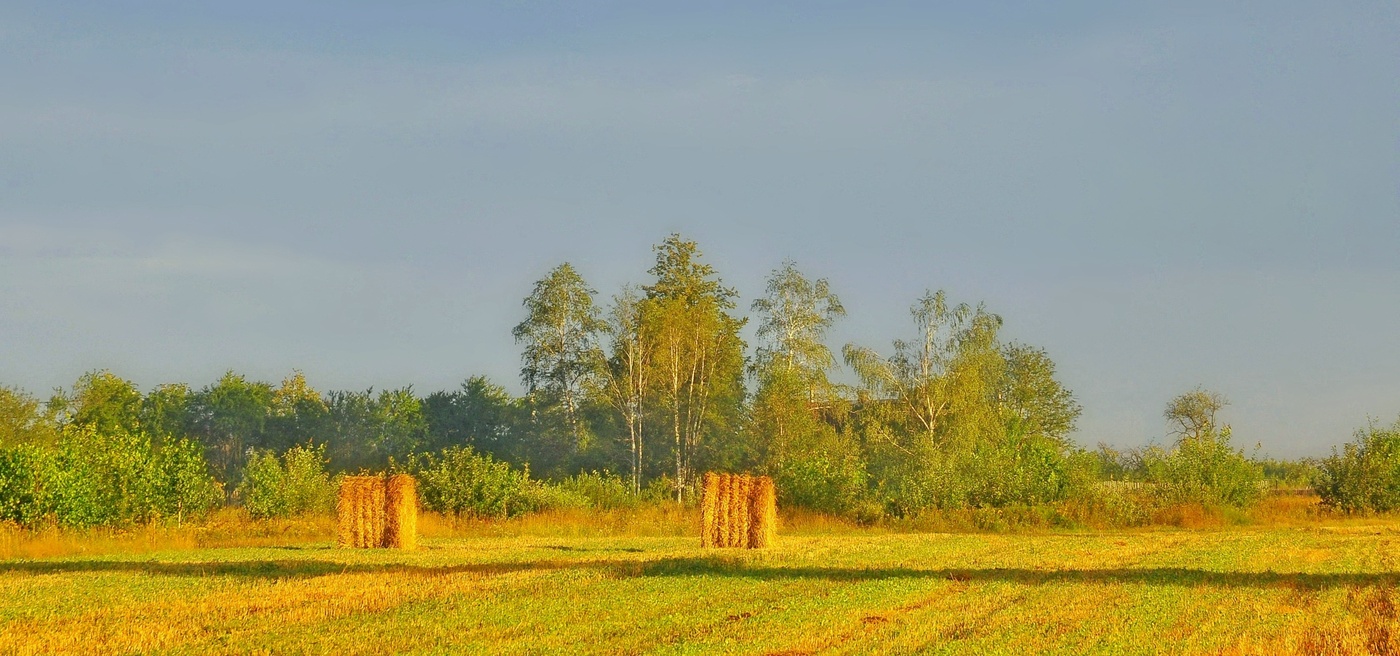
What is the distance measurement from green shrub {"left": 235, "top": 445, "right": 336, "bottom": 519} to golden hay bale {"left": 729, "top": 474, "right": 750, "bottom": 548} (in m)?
18.2

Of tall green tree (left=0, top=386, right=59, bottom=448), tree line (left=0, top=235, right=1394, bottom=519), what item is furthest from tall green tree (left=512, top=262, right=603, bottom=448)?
tall green tree (left=0, top=386, right=59, bottom=448)

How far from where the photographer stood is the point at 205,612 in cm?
1603

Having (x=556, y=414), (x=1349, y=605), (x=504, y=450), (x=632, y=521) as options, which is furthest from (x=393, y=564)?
(x=504, y=450)

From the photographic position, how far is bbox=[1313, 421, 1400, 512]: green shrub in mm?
48688

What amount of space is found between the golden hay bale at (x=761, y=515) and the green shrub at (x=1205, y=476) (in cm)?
2231

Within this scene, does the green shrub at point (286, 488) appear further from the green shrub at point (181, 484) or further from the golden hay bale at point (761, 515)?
the golden hay bale at point (761, 515)

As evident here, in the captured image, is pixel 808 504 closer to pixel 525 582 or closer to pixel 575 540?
pixel 575 540

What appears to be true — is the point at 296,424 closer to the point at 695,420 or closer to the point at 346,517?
the point at 695,420

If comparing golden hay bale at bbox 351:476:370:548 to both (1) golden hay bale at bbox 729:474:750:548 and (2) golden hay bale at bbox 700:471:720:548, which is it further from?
(1) golden hay bale at bbox 729:474:750:548

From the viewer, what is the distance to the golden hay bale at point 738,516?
102 feet

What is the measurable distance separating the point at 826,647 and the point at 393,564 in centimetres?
1347

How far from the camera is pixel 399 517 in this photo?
31.3 metres

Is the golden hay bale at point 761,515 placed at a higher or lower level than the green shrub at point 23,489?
lower

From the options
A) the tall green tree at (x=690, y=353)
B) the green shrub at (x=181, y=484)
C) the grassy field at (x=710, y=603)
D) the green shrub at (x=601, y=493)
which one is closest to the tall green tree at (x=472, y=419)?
the tall green tree at (x=690, y=353)
